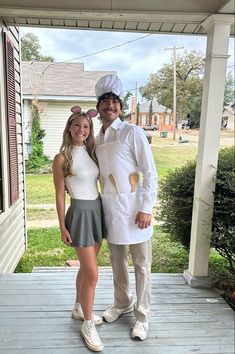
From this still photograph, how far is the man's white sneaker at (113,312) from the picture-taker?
1.73m

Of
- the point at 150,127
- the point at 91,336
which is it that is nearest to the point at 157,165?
the point at 150,127

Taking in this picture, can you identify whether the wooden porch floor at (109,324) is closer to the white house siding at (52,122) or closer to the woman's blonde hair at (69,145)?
the woman's blonde hair at (69,145)

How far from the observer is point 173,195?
275 centimetres

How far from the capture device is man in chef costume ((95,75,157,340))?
1.50 m

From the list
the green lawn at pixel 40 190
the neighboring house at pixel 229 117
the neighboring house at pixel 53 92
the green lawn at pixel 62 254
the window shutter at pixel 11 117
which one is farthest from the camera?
the green lawn at pixel 40 190

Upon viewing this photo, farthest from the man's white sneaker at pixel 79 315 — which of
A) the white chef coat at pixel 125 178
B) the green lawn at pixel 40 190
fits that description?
the green lawn at pixel 40 190

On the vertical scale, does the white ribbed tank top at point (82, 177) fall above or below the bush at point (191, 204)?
Result: above

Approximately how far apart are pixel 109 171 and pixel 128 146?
16 cm

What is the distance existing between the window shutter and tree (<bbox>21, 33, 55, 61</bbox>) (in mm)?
1116

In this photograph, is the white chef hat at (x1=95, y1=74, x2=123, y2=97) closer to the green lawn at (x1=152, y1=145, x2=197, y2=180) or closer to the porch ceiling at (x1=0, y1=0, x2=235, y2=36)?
the porch ceiling at (x1=0, y1=0, x2=235, y2=36)

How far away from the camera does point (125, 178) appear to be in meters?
1.53

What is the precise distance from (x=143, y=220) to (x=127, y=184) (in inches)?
8.0

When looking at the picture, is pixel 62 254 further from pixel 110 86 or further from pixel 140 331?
pixel 110 86

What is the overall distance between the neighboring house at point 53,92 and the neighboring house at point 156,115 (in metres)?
1.31
